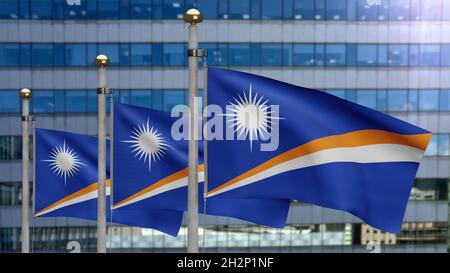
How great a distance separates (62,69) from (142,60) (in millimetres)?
6089

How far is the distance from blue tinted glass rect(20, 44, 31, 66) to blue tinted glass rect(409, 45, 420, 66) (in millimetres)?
29035

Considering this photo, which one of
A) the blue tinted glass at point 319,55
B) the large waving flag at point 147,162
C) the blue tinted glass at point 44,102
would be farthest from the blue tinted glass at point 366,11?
the large waving flag at point 147,162

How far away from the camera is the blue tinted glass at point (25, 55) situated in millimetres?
42719

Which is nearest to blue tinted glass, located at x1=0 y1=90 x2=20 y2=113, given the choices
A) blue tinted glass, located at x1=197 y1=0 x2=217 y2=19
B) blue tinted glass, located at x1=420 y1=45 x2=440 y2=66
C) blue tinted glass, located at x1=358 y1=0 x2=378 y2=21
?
blue tinted glass, located at x1=197 y1=0 x2=217 y2=19

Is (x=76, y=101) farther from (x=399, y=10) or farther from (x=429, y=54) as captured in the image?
(x=429, y=54)

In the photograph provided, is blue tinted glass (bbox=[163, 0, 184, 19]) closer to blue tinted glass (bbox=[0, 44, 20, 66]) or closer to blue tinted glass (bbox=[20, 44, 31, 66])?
blue tinted glass (bbox=[20, 44, 31, 66])

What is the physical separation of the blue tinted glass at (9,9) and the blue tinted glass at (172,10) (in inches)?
440

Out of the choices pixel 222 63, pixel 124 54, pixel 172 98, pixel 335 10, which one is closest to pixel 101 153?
pixel 172 98

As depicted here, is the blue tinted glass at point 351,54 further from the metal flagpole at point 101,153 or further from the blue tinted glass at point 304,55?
the metal flagpole at point 101,153

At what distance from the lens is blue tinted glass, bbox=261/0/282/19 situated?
42.7 m

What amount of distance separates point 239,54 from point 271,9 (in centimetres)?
420

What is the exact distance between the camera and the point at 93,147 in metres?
17.4
